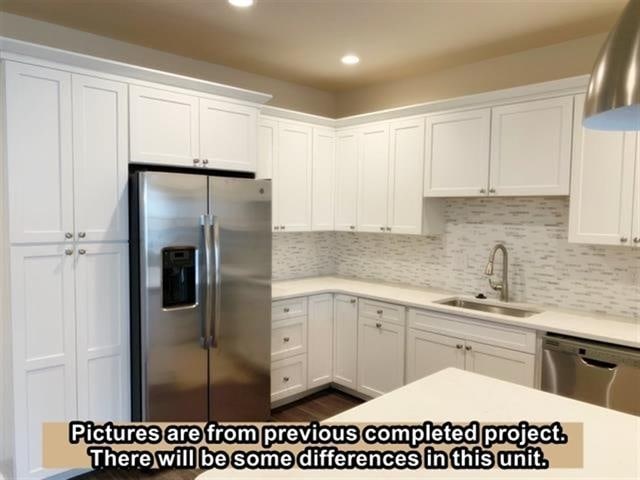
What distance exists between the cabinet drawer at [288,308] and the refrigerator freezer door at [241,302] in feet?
0.83

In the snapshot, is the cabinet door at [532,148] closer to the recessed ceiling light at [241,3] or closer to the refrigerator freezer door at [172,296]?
the recessed ceiling light at [241,3]

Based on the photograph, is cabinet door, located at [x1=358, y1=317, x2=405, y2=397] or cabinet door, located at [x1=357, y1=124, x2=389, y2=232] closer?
cabinet door, located at [x1=358, y1=317, x2=405, y2=397]

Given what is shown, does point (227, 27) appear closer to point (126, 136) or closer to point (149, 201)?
point (126, 136)

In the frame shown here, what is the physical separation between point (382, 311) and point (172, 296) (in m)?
1.56

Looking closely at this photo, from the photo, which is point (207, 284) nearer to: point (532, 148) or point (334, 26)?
point (334, 26)

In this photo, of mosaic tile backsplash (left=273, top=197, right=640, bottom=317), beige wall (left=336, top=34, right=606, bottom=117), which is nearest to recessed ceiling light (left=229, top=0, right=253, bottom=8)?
beige wall (left=336, top=34, right=606, bottom=117)

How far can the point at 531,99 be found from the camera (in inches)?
111

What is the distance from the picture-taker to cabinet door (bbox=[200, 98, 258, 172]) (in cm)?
292

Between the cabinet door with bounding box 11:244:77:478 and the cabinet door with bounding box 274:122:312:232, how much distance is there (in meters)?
1.69

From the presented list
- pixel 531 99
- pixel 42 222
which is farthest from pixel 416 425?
pixel 531 99

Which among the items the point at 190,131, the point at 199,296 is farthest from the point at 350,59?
the point at 199,296

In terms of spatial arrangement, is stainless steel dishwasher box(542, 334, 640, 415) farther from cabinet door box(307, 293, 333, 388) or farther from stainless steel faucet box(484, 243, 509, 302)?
cabinet door box(307, 293, 333, 388)

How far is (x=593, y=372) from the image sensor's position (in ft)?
7.70

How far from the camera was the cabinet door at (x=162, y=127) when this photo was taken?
262 centimetres
